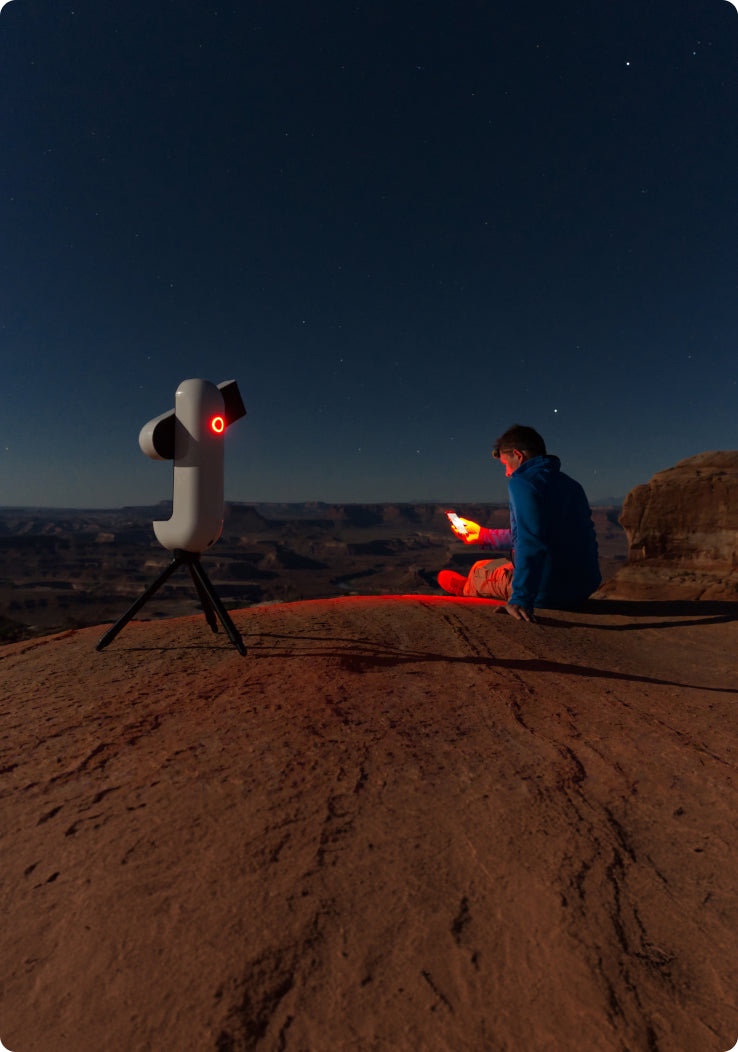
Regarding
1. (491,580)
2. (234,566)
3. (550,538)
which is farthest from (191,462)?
(234,566)

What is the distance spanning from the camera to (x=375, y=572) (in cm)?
6675

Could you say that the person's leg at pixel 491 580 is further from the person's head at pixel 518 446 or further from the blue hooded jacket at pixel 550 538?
the person's head at pixel 518 446

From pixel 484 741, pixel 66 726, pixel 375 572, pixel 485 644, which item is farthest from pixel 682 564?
pixel 375 572

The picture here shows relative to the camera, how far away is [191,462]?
345 centimetres

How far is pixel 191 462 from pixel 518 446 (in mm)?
3331

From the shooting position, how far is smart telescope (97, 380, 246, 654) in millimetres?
3447

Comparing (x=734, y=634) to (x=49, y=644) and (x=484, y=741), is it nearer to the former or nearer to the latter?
(x=484, y=741)

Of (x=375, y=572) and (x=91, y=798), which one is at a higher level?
(x=91, y=798)

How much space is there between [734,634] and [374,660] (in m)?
3.59

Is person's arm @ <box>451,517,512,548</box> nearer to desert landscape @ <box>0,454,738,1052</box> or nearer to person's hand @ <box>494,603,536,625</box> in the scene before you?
person's hand @ <box>494,603,536,625</box>

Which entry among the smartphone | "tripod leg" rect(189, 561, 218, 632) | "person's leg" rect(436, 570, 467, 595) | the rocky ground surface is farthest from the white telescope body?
"person's leg" rect(436, 570, 467, 595)

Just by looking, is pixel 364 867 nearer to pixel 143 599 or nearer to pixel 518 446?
pixel 143 599

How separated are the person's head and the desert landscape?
2.68 meters

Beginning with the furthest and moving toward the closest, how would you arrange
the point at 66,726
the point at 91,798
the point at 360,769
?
the point at 66,726, the point at 360,769, the point at 91,798
